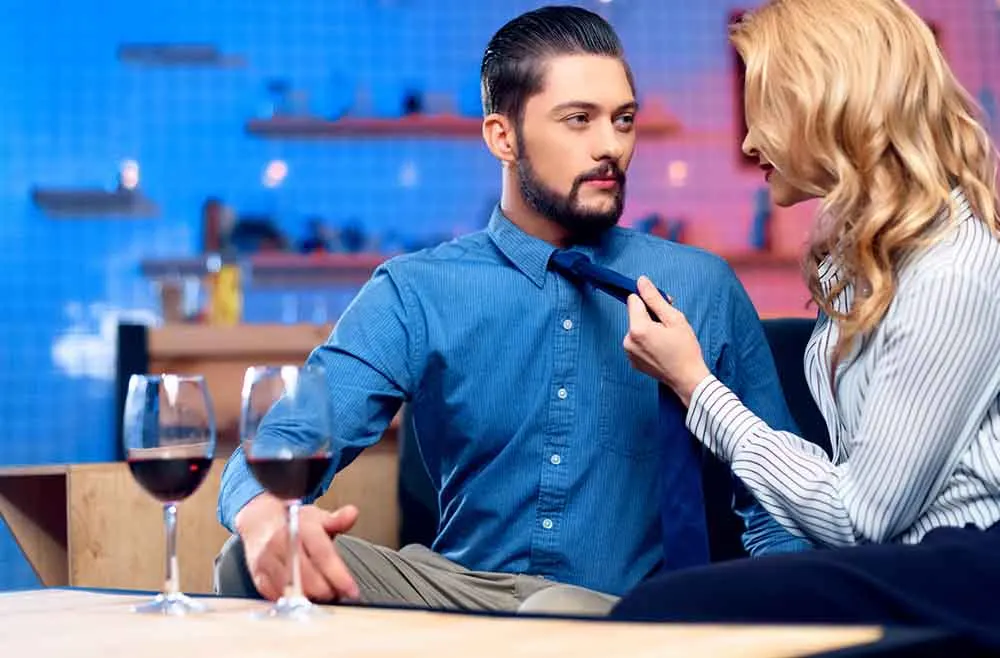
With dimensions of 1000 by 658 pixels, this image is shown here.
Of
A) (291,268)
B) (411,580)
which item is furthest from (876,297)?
(291,268)

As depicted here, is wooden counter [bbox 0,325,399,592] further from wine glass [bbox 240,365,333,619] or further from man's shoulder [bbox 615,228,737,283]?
wine glass [bbox 240,365,333,619]

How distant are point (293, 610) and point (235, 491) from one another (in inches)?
21.2

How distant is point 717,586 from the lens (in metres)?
1.06

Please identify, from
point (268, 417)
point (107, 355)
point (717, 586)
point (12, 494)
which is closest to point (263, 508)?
point (268, 417)

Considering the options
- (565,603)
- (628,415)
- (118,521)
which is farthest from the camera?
(118,521)

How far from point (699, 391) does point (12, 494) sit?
4.13ft

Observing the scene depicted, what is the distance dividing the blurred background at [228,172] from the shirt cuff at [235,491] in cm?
337

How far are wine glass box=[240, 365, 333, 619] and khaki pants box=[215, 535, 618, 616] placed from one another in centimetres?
39

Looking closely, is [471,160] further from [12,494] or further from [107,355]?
[12,494]

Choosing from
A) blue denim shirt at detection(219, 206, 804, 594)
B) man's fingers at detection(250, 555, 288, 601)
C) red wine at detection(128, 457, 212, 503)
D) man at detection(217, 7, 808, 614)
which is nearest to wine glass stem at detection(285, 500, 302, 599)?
red wine at detection(128, 457, 212, 503)

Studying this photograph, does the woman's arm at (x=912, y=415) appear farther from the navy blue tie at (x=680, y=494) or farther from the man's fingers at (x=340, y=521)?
the man's fingers at (x=340, y=521)

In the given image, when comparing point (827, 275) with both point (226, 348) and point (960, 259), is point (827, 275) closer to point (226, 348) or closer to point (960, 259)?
point (960, 259)

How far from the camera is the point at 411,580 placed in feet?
5.74

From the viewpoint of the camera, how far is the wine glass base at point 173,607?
46.2 inches
